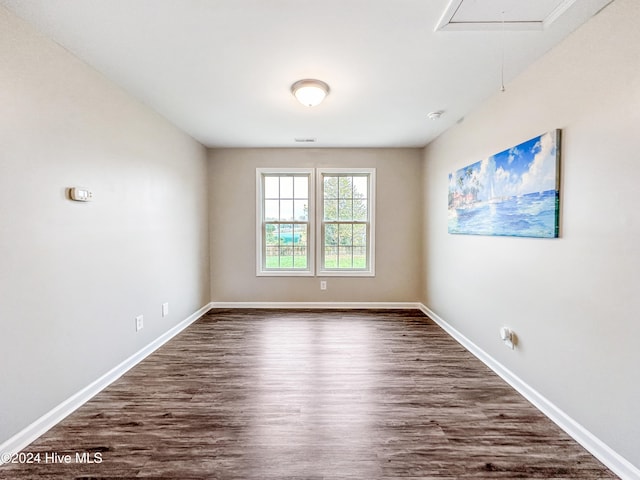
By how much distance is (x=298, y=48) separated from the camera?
1.89 metres

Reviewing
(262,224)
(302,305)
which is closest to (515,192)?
(302,305)

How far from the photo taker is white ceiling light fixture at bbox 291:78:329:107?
229 centimetres

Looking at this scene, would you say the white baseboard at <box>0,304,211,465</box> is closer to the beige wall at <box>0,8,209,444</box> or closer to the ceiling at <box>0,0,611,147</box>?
the beige wall at <box>0,8,209,444</box>

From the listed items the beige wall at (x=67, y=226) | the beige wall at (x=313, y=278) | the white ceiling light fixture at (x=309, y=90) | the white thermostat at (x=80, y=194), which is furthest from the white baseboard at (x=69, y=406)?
the white ceiling light fixture at (x=309, y=90)

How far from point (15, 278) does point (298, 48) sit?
2.15m

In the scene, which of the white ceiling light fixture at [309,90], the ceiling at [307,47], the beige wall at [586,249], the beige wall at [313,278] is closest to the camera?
the beige wall at [586,249]

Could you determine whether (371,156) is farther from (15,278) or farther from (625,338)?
(15,278)

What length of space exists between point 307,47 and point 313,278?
3.12m

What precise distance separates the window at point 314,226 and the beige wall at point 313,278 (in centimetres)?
15

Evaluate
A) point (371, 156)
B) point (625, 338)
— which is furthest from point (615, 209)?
point (371, 156)

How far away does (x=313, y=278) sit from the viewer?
14.4 feet

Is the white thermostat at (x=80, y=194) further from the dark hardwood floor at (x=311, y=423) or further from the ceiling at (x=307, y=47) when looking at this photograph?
the dark hardwood floor at (x=311, y=423)

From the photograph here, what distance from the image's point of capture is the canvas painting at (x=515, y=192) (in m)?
1.87

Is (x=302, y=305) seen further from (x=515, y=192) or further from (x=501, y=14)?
(x=501, y=14)
